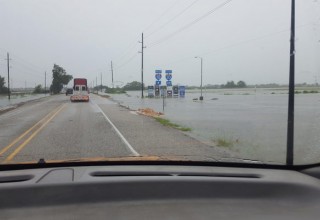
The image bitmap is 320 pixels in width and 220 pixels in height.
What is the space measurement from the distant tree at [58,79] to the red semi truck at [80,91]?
83.6 meters

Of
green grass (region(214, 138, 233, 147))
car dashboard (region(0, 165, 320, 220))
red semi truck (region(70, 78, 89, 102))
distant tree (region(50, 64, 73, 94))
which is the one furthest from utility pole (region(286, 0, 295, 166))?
distant tree (region(50, 64, 73, 94))

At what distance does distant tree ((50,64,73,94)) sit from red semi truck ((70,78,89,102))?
83.6 m

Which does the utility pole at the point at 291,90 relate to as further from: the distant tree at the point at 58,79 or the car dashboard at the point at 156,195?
the distant tree at the point at 58,79

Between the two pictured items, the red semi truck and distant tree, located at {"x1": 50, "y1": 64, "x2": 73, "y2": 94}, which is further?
distant tree, located at {"x1": 50, "y1": 64, "x2": 73, "y2": 94}

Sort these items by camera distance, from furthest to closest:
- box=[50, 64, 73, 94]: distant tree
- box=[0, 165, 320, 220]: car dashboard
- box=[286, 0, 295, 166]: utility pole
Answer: box=[50, 64, 73, 94]: distant tree → box=[286, 0, 295, 166]: utility pole → box=[0, 165, 320, 220]: car dashboard

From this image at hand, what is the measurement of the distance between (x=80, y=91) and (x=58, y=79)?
8977cm

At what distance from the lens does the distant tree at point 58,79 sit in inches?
5591

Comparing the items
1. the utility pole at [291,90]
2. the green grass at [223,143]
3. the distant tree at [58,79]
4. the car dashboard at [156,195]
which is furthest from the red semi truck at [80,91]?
the distant tree at [58,79]

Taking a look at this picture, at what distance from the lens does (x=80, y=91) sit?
58.4 metres

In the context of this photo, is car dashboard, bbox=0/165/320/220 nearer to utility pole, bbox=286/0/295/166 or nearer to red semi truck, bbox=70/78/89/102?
utility pole, bbox=286/0/295/166

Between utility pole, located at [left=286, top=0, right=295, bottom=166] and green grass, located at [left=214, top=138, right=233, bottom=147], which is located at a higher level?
utility pole, located at [left=286, top=0, right=295, bottom=166]

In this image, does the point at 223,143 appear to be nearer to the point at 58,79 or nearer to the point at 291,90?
the point at 291,90

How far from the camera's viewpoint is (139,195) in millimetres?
4066

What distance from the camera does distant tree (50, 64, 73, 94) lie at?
142 metres
